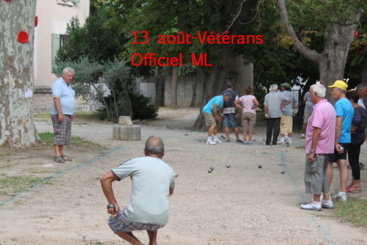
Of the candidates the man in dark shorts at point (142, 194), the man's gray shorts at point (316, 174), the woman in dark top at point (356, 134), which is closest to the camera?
the man in dark shorts at point (142, 194)

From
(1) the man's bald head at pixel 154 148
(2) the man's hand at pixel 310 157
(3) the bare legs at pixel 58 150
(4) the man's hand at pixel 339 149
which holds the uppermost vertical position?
(1) the man's bald head at pixel 154 148

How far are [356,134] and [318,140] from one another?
1.72m

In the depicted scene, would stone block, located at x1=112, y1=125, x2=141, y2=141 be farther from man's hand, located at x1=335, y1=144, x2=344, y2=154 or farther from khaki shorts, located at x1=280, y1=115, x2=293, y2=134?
man's hand, located at x1=335, y1=144, x2=344, y2=154

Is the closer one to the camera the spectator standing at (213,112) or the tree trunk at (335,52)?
the tree trunk at (335,52)

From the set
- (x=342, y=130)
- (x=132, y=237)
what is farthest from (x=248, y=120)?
(x=132, y=237)

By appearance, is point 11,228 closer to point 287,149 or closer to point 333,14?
point 333,14

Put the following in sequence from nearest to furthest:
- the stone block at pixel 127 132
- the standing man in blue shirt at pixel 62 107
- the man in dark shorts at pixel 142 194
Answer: the man in dark shorts at pixel 142 194, the standing man in blue shirt at pixel 62 107, the stone block at pixel 127 132

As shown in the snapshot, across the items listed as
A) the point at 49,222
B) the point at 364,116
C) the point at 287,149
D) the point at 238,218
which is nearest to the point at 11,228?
the point at 49,222

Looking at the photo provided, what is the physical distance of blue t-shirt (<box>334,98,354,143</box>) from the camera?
10297 mm

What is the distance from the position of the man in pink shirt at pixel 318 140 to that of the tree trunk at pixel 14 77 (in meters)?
7.02

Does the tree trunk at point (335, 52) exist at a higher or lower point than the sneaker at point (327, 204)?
higher

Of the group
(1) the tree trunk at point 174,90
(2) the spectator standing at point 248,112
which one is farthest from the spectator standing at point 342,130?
(1) the tree trunk at point 174,90

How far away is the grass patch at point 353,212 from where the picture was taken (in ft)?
29.1

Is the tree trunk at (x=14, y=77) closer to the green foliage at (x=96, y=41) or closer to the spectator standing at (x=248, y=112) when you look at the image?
the spectator standing at (x=248, y=112)
